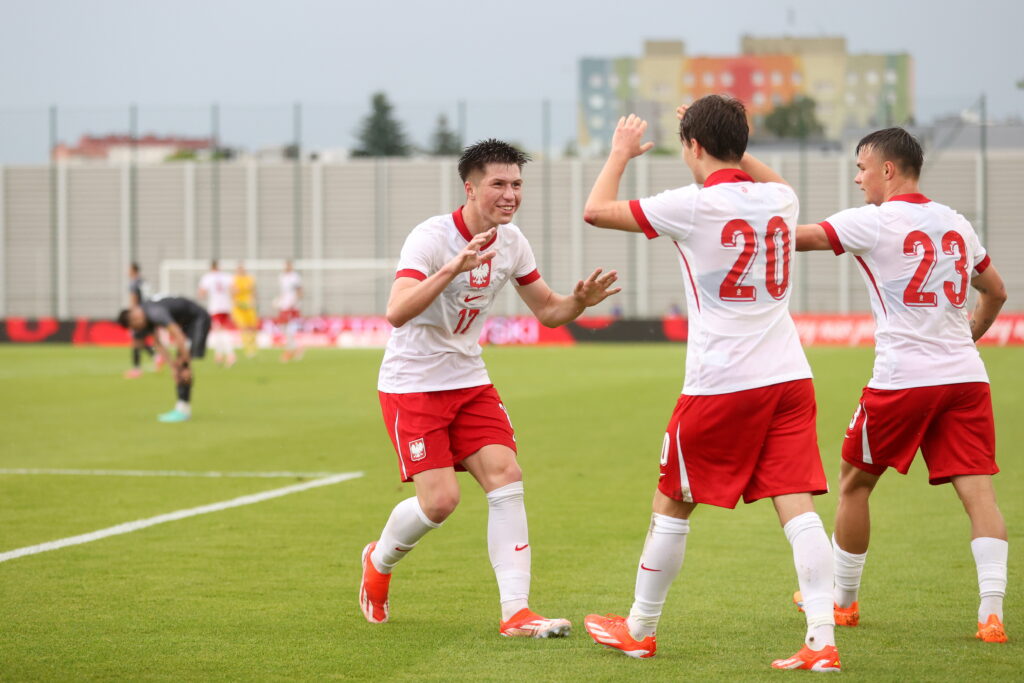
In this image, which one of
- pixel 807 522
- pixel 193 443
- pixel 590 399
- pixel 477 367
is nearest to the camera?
pixel 807 522

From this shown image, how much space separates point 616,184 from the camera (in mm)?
4777

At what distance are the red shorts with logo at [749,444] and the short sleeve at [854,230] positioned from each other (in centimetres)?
74

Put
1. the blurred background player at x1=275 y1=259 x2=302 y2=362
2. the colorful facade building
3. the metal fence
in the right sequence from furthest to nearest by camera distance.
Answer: the colorful facade building, the metal fence, the blurred background player at x1=275 y1=259 x2=302 y2=362

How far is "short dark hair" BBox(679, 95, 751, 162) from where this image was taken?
4.71 meters

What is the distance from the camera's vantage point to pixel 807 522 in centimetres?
471

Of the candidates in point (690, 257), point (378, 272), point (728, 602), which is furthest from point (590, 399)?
point (378, 272)

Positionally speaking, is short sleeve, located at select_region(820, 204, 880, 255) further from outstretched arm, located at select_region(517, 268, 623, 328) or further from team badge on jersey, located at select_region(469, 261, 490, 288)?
team badge on jersey, located at select_region(469, 261, 490, 288)

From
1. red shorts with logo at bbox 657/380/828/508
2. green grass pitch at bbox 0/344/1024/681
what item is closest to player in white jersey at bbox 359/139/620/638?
green grass pitch at bbox 0/344/1024/681

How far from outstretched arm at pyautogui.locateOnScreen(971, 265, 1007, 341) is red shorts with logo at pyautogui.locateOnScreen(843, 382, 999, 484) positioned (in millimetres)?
441

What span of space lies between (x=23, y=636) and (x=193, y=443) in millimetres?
8226

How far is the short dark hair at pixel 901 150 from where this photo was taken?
17.9 ft

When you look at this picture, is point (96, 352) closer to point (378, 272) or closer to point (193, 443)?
point (378, 272)

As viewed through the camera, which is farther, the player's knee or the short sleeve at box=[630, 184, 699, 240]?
the player's knee

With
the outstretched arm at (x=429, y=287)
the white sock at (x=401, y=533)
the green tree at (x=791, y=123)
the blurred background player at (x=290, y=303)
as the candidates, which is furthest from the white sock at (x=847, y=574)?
the green tree at (x=791, y=123)
